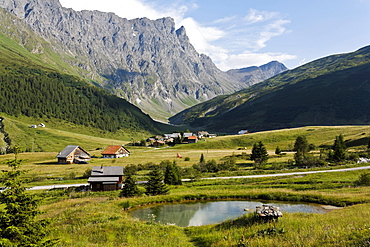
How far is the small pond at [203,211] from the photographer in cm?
2886

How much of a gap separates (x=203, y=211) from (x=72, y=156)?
97.7m

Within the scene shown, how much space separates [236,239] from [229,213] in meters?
15.8

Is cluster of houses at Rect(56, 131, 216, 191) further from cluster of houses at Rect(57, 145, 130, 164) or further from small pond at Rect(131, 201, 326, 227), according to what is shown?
small pond at Rect(131, 201, 326, 227)

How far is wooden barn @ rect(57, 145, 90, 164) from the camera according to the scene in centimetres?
11031

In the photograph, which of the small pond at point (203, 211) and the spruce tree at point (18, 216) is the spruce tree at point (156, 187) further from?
the spruce tree at point (18, 216)

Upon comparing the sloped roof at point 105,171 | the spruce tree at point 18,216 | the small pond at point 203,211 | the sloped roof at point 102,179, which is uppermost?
the spruce tree at point 18,216

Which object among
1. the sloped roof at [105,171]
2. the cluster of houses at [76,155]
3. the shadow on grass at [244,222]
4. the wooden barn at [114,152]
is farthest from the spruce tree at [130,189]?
the wooden barn at [114,152]

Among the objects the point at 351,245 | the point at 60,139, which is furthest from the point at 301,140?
the point at 60,139

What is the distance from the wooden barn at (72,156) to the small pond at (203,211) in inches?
3476

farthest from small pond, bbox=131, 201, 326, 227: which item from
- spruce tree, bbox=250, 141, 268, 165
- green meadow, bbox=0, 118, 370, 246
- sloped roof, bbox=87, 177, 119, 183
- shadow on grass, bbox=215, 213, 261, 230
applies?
spruce tree, bbox=250, 141, 268, 165

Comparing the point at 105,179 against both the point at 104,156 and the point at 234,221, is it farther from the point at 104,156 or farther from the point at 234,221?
the point at 104,156

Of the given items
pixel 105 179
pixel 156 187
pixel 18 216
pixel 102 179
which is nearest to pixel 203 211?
pixel 156 187

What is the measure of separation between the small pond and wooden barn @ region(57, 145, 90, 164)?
290 ft

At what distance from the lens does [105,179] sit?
5503cm
